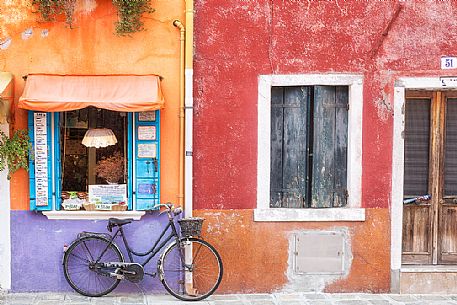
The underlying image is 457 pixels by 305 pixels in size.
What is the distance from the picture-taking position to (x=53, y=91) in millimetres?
7707

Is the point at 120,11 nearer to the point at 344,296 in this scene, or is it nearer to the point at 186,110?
the point at 186,110

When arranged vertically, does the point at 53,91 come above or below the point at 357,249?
above

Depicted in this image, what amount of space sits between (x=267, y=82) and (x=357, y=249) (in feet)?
8.40

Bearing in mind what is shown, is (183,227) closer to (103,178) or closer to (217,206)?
(217,206)

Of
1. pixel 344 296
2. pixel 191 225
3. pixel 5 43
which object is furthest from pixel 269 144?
pixel 5 43

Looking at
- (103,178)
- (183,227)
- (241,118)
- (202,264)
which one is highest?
(241,118)

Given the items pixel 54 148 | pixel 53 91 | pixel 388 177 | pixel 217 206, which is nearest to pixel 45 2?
pixel 53 91

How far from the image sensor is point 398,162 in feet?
27.6

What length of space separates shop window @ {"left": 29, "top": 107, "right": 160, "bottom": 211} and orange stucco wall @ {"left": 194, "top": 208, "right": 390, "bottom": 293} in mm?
885

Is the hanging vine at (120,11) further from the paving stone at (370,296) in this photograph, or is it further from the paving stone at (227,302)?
the paving stone at (370,296)

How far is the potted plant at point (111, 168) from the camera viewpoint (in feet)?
27.3

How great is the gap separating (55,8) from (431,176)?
5.57 metres

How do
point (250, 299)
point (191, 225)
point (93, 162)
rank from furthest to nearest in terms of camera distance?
point (93, 162), point (250, 299), point (191, 225)

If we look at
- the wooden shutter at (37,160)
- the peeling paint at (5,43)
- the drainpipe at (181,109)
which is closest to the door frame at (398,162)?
the drainpipe at (181,109)
